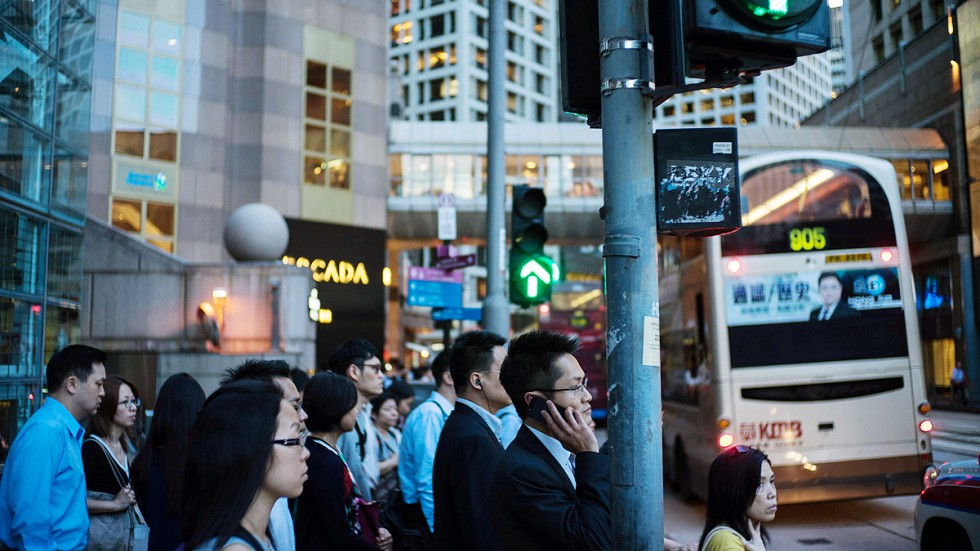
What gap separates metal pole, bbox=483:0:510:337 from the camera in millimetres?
10297

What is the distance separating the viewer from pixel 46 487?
164 inches

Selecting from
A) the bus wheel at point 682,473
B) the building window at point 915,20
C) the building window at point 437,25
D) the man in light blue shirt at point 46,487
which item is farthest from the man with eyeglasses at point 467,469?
the building window at point 437,25

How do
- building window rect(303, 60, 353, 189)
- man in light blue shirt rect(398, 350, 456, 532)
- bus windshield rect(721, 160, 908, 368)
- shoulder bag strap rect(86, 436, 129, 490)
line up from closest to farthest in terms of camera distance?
shoulder bag strap rect(86, 436, 129, 490) < man in light blue shirt rect(398, 350, 456, 532) < bus windshield rect(721, 160, 908, 368) < building window rect(303, 60, 353, 189)

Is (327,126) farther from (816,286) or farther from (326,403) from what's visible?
(326,403)

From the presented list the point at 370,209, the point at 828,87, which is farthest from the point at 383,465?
the point at 828,87

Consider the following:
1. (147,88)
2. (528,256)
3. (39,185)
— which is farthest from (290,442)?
(147,88)

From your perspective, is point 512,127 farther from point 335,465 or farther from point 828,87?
point 828,87

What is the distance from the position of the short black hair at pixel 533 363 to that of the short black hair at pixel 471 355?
1.13 metres

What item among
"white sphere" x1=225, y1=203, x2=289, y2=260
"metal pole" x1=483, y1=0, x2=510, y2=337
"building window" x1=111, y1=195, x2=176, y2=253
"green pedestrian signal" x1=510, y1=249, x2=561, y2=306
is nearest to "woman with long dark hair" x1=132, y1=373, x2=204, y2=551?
"green pedestrian signal" x1=510, y1=249, x2=561, y2=306

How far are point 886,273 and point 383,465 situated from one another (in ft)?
21.2

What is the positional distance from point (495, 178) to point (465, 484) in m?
6.74

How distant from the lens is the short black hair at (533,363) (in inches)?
133

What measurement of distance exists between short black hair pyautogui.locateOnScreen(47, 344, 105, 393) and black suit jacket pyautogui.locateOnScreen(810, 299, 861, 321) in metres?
8.24

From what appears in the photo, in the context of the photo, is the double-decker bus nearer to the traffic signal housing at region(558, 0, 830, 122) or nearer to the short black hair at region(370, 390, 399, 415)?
Answer: the short black hair at region(370, 390, 399, 415)
